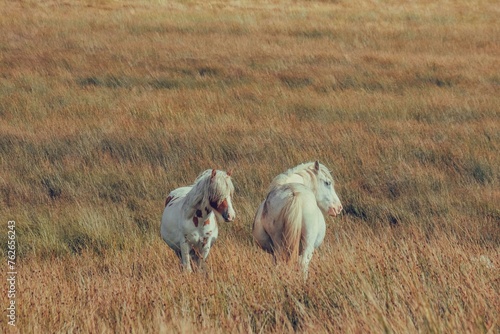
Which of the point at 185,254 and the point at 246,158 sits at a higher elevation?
the point at 185,254

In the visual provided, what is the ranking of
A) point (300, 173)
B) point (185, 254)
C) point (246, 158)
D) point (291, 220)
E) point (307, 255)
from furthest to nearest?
1. point (246, 158)
2. point (300, 173)
3. point (185, 254)
4. point (307, 255)
5. point (291, 220)

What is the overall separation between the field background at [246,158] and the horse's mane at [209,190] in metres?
0.50

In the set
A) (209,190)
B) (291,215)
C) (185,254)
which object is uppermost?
(209,190)

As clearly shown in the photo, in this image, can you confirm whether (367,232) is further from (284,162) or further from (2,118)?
(2,118)

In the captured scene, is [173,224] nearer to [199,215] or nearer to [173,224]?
[173,224]

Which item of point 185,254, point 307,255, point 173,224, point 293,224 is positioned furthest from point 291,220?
point 173,224

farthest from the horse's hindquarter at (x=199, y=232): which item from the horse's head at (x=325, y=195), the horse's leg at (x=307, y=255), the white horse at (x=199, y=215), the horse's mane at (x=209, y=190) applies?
the horse's head at (x=325, y=195)

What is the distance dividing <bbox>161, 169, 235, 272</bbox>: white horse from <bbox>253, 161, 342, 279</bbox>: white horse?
1.21 ft

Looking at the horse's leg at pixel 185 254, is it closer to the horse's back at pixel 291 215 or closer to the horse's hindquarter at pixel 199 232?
the horse's hindquarter at pixel 199 232

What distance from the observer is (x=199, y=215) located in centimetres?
602

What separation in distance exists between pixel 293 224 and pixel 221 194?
1.89ft

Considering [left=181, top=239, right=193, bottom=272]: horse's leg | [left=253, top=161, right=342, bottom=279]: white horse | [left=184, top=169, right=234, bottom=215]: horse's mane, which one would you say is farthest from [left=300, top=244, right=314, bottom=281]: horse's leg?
[left=181, top=239, right=193, bottom=272]: horse's leg

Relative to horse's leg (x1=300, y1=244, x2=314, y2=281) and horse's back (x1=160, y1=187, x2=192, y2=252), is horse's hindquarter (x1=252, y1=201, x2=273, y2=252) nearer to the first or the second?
horse's leg (x1=300, y1=244, x2=314, y2=281)

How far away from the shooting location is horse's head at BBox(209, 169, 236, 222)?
5688 mm
